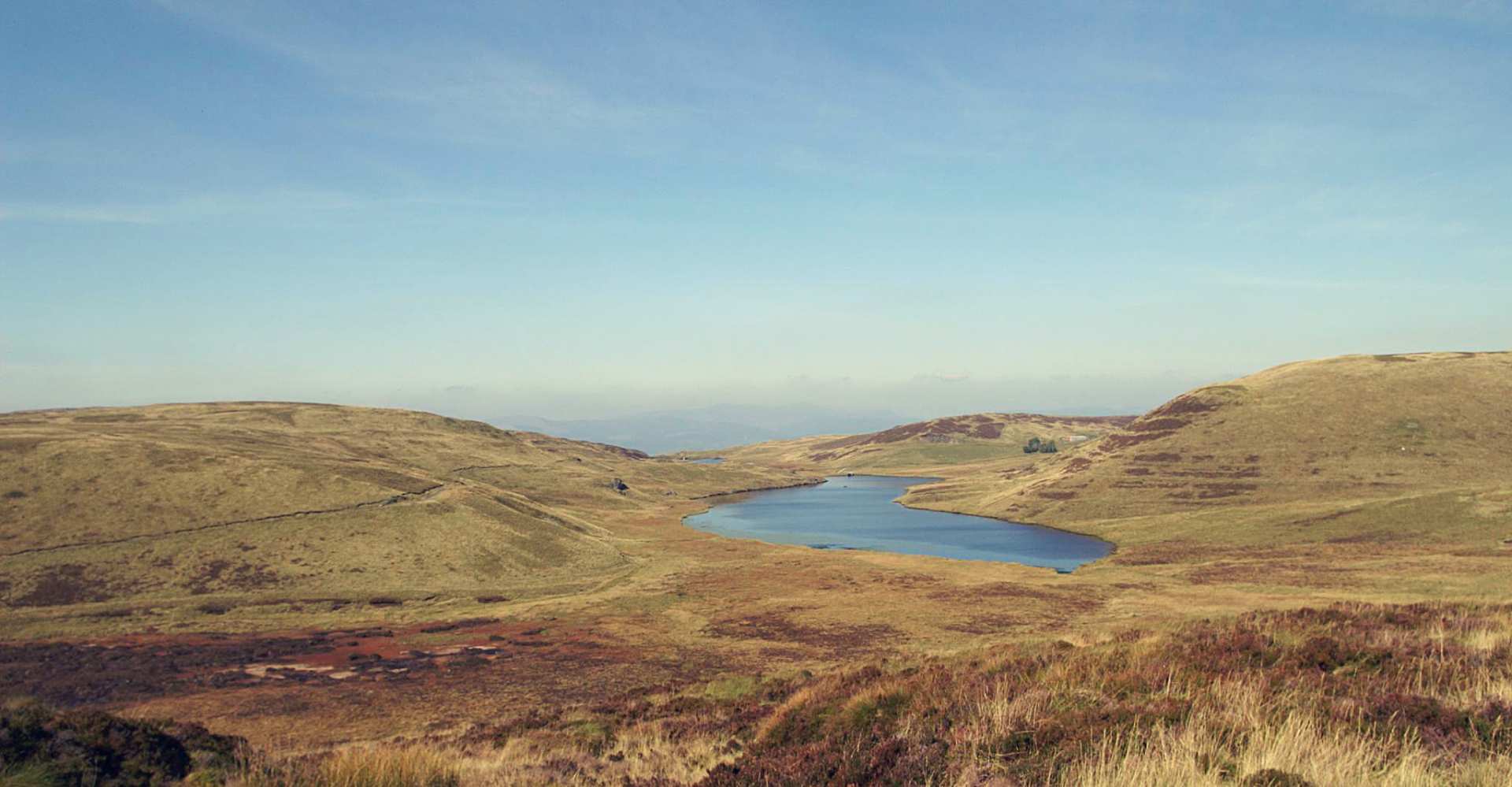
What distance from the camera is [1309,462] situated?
107562 mm

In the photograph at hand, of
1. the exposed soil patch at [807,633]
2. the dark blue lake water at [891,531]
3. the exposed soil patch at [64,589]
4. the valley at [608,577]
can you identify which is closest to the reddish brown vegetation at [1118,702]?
the valley at [608,577]

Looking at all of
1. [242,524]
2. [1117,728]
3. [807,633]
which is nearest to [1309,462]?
[807,633]

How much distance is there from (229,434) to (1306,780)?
137790 millimetres

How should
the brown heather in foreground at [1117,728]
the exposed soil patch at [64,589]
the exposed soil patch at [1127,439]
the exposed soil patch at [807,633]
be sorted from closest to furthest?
the brown heather in foreground at [1117,728] → the exposed soil patch at [807,633] → the exposed soil patch at [64,589] → the exposed soil patch at [1127,439]

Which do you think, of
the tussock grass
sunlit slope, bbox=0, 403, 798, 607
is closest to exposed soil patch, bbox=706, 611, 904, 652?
sunlit slope, bbox=0, 403, 798, 607

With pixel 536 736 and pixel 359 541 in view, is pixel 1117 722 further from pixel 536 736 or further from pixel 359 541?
pixel 359 541

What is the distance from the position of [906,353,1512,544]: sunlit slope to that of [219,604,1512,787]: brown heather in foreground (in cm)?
8177

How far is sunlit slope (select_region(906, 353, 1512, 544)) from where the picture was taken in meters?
83.0

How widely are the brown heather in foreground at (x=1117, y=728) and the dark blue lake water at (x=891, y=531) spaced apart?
71844 millimetres

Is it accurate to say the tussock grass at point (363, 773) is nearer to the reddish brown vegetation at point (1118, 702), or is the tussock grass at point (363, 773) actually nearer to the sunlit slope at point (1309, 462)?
the reddish brown vegetation at point (1118, 702)

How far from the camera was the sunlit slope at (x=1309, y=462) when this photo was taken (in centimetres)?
8300

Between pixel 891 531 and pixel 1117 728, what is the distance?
11515 centimetres

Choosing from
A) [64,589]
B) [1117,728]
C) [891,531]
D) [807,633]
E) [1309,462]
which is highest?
[1117,728]

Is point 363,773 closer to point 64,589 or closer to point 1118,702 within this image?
point 1118,702
